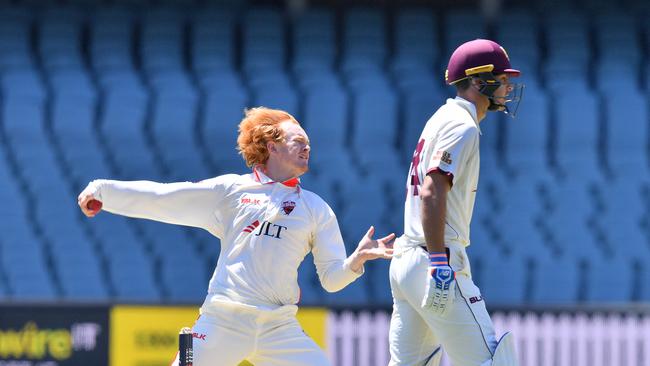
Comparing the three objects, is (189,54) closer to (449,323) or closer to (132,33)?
(132,33)

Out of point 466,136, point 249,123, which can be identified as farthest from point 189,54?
point 466,136

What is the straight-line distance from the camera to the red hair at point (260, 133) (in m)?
5.36

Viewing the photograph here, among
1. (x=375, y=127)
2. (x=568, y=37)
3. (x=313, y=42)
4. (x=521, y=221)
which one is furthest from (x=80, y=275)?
(x=568, y=37)

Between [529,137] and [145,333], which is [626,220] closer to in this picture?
[529,137]

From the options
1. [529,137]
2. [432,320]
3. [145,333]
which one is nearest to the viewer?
[432,320]

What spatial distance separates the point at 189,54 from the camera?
1334 cm

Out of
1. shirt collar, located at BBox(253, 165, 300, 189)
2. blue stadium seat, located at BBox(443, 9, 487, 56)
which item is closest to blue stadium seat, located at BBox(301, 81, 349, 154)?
blue stadium seat, located at BBox(443, 9, 487, 56)

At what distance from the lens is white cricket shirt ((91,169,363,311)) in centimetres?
514

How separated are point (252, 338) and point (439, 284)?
0.97 m

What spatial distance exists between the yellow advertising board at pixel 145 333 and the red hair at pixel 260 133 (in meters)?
3.59

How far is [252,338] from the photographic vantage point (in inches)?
201

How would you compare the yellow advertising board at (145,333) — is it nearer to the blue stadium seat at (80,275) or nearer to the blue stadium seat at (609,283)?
the blue stadium seat at (80,275)

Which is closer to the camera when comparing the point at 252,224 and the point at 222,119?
the point at 252,224

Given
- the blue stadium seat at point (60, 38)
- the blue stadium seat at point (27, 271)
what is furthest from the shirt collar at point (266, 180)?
the blue stadium seat at point (60, 38)
